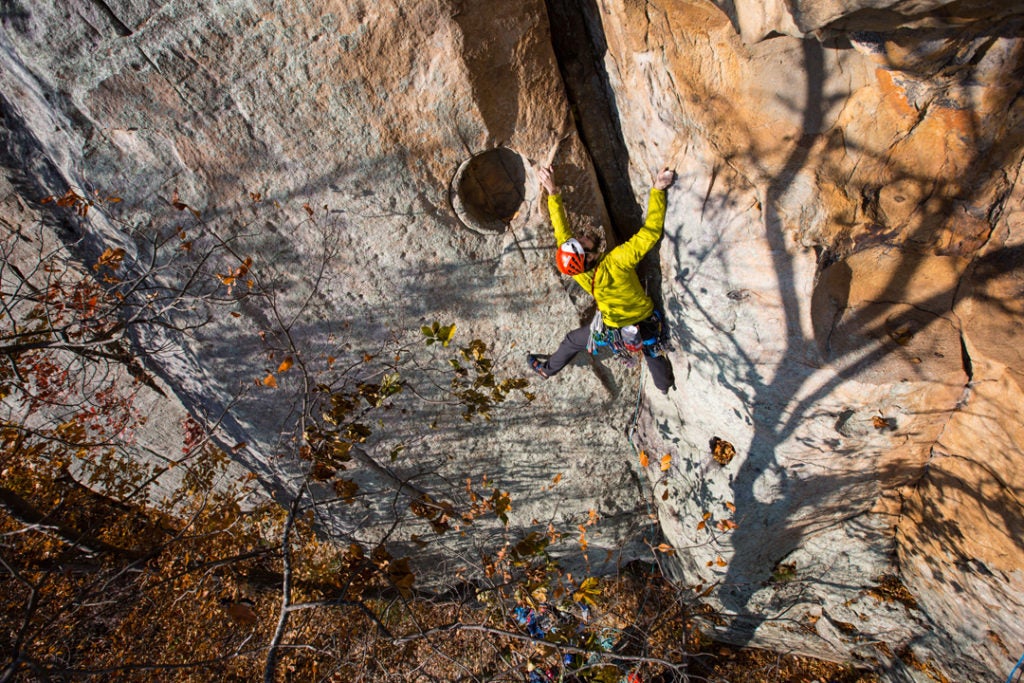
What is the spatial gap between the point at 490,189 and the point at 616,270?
1089 mm

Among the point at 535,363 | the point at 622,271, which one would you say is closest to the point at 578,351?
the point at 535,363

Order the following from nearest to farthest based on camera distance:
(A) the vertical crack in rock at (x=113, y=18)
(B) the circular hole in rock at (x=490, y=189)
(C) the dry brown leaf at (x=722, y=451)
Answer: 1. (A) the vertical crack in rock at (x=113, y=18)
2. (B) the circular hole in rock at (x=490, y=189)
3. (C) the dry brown leaf at (x=722, y=451)

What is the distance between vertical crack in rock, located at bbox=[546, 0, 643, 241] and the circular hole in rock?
558 millimetres

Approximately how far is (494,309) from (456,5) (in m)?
2.03

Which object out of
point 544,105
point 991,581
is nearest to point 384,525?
point 544,105

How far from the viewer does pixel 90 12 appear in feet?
9.97

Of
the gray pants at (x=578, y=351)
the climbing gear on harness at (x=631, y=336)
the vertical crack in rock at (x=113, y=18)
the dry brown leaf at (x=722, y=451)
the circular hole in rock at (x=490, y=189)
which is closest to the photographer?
the vertical crack in rock at (x=113, y=18)

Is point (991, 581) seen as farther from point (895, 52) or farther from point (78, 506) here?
point (78, 506)

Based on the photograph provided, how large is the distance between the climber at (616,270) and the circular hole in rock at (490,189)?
0.28 m

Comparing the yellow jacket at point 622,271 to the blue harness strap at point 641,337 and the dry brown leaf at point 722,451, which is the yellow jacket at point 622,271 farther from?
the dry brown leaf at point 722,451

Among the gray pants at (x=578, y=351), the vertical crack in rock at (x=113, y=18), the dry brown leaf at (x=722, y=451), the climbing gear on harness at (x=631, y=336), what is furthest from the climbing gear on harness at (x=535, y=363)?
the vertical crack in rock at (x=113, y=18)

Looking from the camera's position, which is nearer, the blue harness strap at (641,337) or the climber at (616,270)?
the climber at (616,270)

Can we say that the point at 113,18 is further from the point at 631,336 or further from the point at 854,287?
the point at 854,287

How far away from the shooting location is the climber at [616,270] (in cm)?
345
